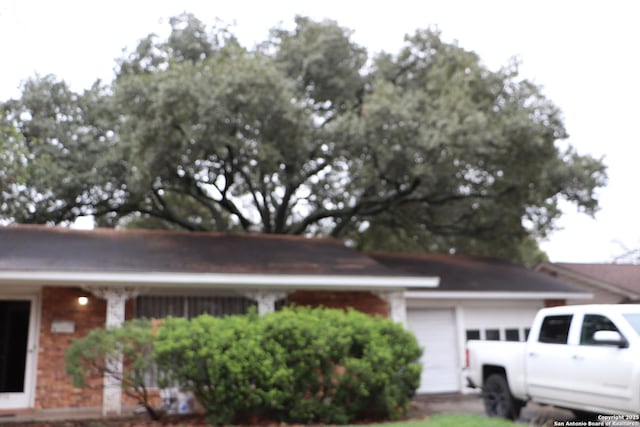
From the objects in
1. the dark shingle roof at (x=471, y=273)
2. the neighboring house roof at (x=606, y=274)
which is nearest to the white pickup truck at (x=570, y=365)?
the dark shingle roof at (x=471, y=273)

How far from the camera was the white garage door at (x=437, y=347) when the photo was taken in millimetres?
15258

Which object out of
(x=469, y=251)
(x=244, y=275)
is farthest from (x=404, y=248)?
(x=244, y=275)

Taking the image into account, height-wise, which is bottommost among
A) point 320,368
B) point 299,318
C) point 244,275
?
point 320,368

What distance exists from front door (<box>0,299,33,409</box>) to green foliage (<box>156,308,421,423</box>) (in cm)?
410

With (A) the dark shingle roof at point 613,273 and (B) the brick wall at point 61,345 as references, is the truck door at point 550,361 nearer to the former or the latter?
(B) the brick wall at point 61,345

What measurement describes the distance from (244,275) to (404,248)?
47.4ft

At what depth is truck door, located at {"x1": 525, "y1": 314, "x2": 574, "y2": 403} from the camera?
28.6 ft

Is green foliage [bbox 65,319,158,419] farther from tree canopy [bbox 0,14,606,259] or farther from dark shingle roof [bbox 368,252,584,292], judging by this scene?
dark shingle roof [bbox 368,252,584,292]

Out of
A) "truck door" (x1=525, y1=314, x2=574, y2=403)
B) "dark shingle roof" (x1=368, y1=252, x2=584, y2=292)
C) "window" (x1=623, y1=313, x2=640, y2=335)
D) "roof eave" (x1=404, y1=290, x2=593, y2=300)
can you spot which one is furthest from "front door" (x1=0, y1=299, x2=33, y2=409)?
"window" (x1=623, y1=313, x2=640, y2=335)

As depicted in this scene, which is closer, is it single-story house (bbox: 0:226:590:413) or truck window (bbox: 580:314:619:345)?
truck window (bbox: 580:314:619:345)

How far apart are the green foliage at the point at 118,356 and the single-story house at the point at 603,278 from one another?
12836 millimetres

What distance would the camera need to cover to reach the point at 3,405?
11.8 m

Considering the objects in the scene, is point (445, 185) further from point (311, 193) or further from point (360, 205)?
point (311, 193)

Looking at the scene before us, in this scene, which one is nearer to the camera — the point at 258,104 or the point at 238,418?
the point at 238,418
